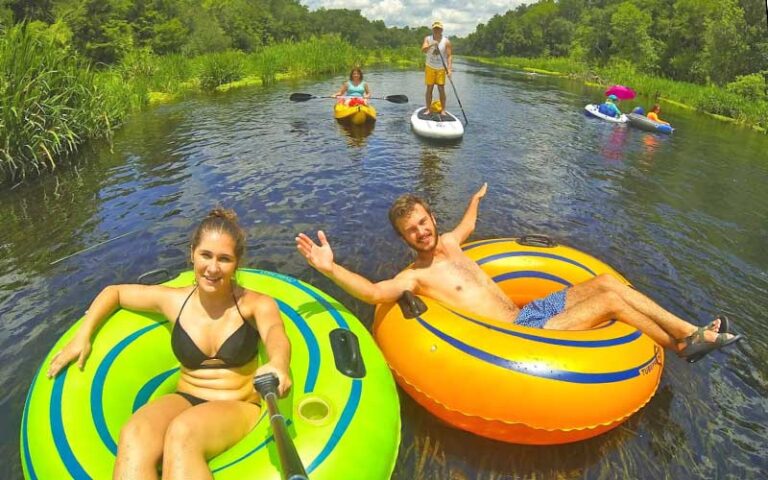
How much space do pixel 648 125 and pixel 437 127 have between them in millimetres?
6421

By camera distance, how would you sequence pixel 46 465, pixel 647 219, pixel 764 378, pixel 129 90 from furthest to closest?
1. pixel 129 90
2. pixel 647 219
3. pixel 764 378
4. pixel 46 465

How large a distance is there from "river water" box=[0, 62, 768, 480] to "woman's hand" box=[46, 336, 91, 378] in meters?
0.95

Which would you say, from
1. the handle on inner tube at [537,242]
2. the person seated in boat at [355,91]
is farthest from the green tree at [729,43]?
the handle on inner tube at [537,242]

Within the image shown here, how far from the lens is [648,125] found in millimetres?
12680

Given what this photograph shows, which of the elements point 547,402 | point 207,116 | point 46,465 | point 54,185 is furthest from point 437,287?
point 207,116

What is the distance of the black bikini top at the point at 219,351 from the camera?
2.50m

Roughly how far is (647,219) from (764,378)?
3.51 m

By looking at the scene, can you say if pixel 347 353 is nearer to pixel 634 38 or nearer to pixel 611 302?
pixel 611 302

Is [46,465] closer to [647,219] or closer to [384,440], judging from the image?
[384,440]

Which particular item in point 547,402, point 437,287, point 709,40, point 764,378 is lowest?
point 764,378

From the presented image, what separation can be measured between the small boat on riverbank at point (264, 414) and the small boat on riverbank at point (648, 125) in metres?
12.6

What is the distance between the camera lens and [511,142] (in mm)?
11172

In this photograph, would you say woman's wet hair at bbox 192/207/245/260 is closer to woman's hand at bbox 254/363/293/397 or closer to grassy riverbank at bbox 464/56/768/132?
woman's hand at bbox 254/363/293/397

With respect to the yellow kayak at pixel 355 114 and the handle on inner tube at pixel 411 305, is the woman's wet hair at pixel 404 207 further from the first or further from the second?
the yellow kayak at pixel 355 114
